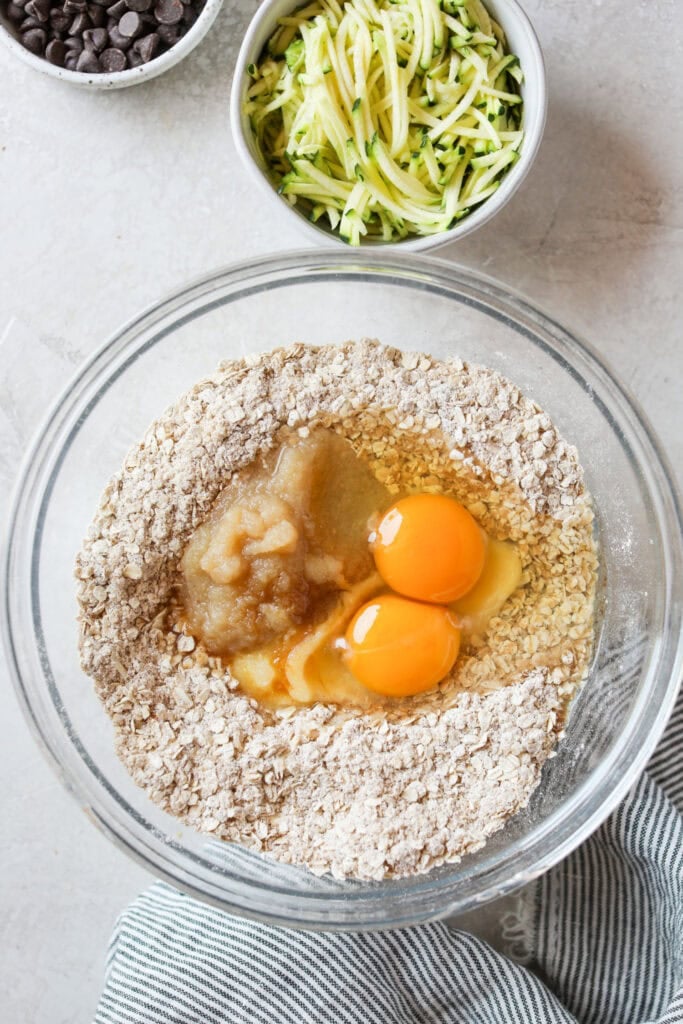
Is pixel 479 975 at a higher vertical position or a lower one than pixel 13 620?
lower

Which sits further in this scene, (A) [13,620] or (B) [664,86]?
(B) [664,86]

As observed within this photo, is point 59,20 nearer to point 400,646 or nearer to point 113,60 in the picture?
point 113,60

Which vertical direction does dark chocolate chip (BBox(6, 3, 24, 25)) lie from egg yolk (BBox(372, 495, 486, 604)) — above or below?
above

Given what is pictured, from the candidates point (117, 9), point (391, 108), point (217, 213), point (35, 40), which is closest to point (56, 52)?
point (35, 40)

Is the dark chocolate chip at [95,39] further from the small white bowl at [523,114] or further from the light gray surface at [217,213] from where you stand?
the small white bowl at [523,114]

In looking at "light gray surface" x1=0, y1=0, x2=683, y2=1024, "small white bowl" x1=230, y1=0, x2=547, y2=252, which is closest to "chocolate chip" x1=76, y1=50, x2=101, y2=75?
"light gray surface" x1=0, y1=0, x2=683, y2=1024

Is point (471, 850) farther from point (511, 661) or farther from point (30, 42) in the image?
point (30, 42)

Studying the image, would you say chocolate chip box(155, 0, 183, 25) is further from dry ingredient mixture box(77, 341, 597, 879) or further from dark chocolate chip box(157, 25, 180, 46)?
dry ingredient mixture box(77, 341, 597, 879)

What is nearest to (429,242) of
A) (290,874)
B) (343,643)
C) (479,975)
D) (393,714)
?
(343,643)
